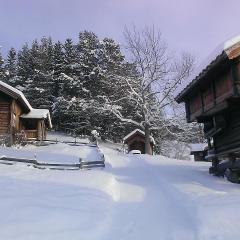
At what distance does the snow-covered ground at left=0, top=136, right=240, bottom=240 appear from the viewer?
25.8 ft

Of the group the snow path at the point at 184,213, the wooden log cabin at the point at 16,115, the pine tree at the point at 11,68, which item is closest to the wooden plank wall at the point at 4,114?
the wooden log cabin at the point at 16,115

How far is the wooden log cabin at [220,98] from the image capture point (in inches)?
535

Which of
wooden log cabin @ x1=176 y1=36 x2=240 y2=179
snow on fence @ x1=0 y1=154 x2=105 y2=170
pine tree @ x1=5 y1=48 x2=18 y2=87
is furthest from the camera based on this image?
pine tree @ x1=5 y1=48 x2=18 y2=87

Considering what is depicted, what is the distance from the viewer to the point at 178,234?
8203 millimetres

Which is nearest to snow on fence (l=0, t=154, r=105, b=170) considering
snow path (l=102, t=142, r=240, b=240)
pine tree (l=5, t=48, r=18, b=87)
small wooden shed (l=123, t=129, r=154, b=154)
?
snow path (l=102, t=142, r=240, b=240)

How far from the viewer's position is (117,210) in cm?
1068

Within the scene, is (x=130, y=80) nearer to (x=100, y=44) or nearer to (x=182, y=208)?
(x=100, y=44)

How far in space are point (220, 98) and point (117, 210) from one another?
6.97 metres

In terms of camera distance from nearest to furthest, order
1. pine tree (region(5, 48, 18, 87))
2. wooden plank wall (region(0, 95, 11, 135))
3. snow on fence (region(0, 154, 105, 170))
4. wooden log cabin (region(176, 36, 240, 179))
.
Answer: wooden log cabin (region(176, 36, 240, 179))
snow on fence (region(0, 154, 105, 170))
wooden plank wall (region(0, 95, 11, 135))
pine tree (region(5, 48, 18, 87))

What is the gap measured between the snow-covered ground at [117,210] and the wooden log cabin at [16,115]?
17.5 m

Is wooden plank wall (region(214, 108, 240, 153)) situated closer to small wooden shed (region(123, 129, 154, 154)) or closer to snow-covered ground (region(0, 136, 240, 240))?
snow-covered ground (region(0, 136, 240, 240))

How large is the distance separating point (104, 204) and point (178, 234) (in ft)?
10.4

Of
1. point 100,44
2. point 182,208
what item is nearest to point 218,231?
point 182,208

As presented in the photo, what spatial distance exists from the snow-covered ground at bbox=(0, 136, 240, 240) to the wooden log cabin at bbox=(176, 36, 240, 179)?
2.12 metres
